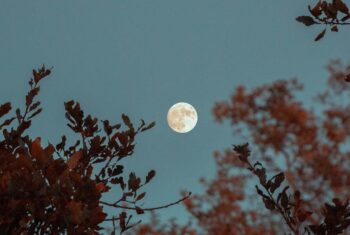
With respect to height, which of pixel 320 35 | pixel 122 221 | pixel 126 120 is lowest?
pixel 122 221

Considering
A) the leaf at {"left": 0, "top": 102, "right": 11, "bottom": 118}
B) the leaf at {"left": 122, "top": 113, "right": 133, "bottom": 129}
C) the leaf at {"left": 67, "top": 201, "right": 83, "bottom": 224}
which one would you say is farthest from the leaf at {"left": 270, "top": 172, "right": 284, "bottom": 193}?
the leaf at {"left": 0, "top": 102, "right": 11, "bottom": 118}

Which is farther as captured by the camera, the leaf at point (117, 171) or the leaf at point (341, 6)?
the leaf at point (117, 171)

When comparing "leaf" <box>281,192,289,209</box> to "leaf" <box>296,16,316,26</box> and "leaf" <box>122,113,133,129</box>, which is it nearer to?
"leaf" <box>296,16,316,26</box>

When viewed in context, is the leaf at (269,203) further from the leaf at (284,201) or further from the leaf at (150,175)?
the leaf at (150,175)

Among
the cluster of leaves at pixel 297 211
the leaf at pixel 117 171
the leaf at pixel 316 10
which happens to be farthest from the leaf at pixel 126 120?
the leaf at pixel 316 10

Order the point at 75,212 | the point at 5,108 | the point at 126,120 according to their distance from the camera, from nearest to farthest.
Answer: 1. the point at 75,212
2. the point at 5,108
3. the point at 126,120

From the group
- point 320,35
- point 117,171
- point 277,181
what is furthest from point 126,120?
point 320,35

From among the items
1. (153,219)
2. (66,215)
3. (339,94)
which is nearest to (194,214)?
(153,219)

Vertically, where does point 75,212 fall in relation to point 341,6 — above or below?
below

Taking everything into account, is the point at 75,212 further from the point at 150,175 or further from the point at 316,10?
the point at 316,10

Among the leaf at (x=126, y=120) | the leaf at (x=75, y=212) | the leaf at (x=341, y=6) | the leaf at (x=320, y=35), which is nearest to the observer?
the leaf at (x=75, y=212)

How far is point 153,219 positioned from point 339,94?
645 cm

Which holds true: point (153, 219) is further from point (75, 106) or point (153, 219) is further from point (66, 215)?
point (66, 215)

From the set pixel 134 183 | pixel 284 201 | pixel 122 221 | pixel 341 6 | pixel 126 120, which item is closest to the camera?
pixel 284 201
